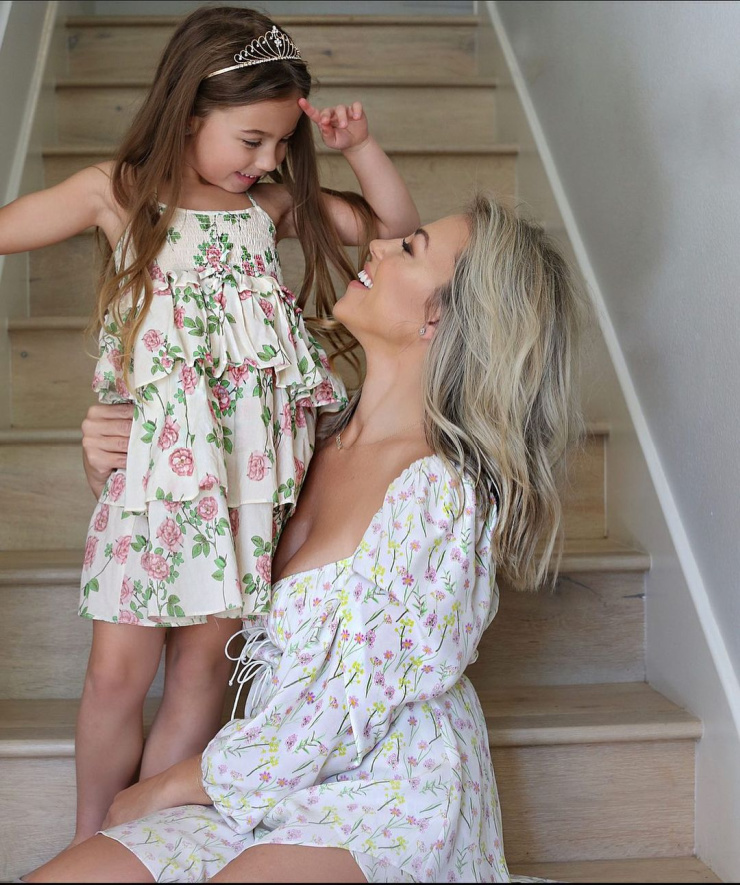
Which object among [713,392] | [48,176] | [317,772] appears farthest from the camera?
[48,176]

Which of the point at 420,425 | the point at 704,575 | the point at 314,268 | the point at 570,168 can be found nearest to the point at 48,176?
the point at 314,268

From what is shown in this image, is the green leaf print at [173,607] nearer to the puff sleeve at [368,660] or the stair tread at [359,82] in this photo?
the puff sleeve at [368,660]

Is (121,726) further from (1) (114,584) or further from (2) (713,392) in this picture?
(2) (713,392)

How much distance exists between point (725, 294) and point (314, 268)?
0.64 metres

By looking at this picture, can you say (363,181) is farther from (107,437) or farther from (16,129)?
(16,129)

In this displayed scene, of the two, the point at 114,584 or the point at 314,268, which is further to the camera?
the point at 314,268

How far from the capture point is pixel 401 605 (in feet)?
3.88

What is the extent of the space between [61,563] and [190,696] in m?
0.39

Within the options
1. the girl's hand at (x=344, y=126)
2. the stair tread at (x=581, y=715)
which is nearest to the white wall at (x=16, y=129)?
the girl's hand at (x=344, y=126)

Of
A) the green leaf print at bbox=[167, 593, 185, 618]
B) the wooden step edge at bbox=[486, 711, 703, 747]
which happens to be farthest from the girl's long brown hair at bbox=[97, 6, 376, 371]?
the wooden step edge at bbox=[486, 711, 703, 747]

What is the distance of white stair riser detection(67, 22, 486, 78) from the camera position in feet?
9.00

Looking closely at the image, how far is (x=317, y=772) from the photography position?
3.85ft

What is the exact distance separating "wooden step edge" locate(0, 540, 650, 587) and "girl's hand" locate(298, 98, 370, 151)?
0.71 meters

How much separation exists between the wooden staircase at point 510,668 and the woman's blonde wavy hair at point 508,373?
324 millimetres
